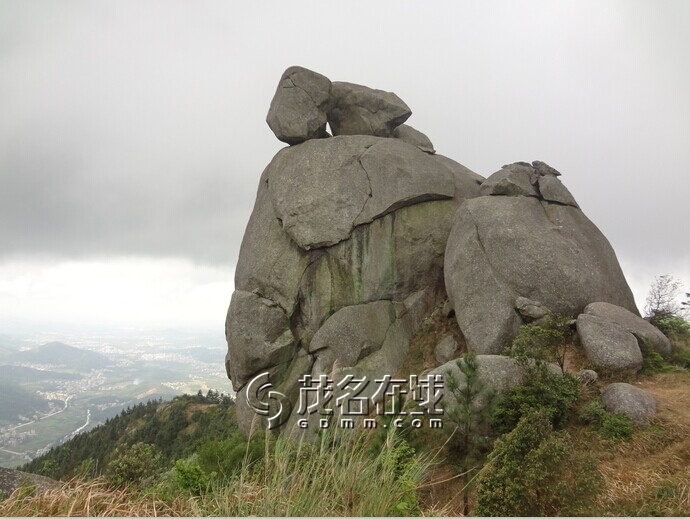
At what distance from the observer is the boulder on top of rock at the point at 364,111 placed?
23062 millimetres

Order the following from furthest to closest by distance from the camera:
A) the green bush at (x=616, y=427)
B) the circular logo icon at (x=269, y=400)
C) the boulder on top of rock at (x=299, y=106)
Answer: the boulder on top of rock at (x=299, y=106) < the circular logo icon at (x=269, y=400) < the green bush at (x=616, y=427)

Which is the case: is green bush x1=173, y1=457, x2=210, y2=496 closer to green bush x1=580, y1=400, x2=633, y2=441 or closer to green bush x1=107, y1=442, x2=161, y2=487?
green bush x1=107, y1=442, x2=161, y2=487

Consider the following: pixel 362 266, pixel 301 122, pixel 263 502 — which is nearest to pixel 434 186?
pixel 362 266

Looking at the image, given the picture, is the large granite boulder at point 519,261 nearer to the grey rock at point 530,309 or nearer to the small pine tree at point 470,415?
the grey rock at point 530,309

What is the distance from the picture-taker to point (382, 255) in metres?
19.1

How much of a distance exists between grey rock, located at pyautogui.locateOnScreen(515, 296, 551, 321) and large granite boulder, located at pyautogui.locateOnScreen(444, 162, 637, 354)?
22 cm

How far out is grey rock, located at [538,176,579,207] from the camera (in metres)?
18.1

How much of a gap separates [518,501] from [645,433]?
591 centimetres

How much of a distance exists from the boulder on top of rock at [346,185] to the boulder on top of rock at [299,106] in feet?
4.17

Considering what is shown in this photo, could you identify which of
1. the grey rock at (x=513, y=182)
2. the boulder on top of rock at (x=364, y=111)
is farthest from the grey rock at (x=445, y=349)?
the boulder on top of rock at (x=364, y=111)

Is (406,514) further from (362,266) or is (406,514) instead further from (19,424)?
(19,424)

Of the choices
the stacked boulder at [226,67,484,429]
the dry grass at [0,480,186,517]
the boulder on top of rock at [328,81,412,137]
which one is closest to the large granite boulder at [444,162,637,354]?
the stacked boulder at [226,67,484,429]

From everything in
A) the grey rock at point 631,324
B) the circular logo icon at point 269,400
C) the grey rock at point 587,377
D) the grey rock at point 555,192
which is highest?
the grey rock at point 555,192

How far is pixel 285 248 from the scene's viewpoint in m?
20.0
